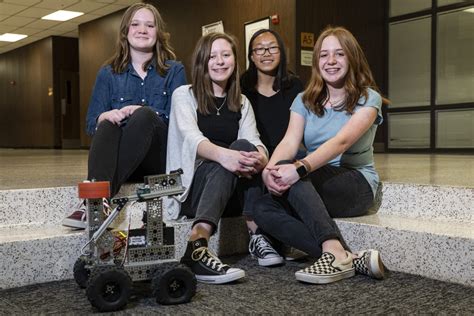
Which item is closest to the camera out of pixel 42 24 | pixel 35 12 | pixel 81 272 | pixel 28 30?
pixel 81 272

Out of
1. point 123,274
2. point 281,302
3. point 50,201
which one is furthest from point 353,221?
point 50,201

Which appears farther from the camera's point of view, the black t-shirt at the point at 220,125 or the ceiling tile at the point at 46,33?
the ceiling tile at the point at 46,33

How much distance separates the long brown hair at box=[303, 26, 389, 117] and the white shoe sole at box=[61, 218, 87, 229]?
973 mm

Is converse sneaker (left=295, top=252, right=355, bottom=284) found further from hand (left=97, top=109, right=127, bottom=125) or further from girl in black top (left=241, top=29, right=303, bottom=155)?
hand (left=97, top=109, right=127, bottom=125)

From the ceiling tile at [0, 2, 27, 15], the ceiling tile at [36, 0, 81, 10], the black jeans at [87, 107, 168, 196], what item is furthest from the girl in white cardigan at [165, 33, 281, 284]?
the ceiling tile at [0, 2, 27, 15]

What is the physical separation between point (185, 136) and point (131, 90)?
1.28ft

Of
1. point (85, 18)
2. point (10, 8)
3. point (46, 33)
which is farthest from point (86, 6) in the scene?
point (46, 33)

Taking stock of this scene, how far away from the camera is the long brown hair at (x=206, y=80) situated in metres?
2.23

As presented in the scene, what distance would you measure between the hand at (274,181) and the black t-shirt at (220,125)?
11.3 inches

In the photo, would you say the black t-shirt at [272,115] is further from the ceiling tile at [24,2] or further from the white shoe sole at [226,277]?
the ceiling tile at [24,2]

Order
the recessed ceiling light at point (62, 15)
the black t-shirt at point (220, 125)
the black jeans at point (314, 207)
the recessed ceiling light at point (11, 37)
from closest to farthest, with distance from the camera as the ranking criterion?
the black jeans at point (314, 207) → the black t-shirt at point (220, 125) → the recessed ceiling light at point (62, 15) → the recessed ceiling light at point (11, 37)

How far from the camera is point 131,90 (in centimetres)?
236

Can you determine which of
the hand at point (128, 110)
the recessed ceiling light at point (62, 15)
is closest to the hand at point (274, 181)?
the hand at point (128, 110)

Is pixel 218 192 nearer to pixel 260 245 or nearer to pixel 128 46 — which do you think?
pixel 260 245
